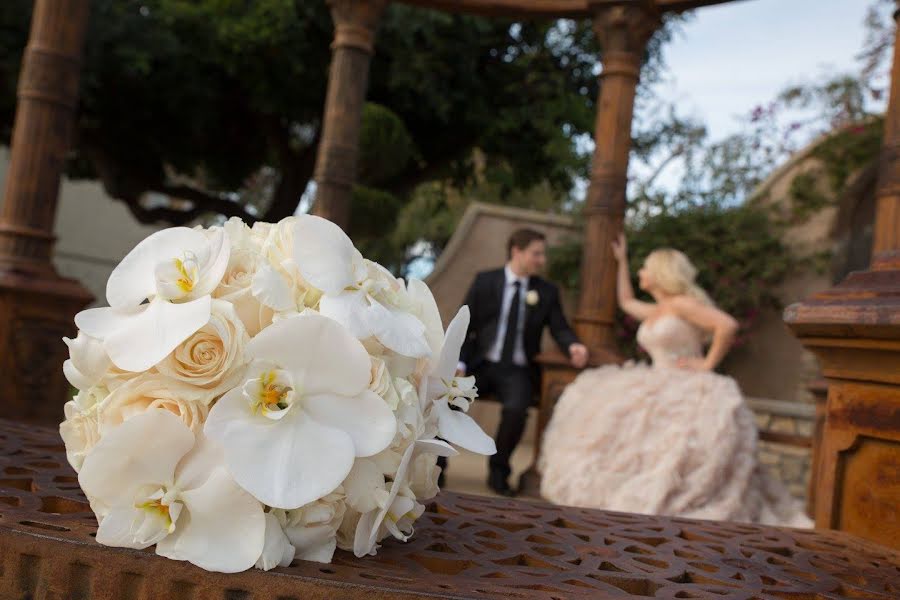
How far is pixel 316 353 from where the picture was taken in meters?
0.97

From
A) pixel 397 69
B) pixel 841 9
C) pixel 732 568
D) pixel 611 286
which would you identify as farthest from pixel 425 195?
pixel 732 568

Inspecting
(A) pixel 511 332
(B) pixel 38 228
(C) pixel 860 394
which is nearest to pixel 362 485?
(C) pixel 860 394

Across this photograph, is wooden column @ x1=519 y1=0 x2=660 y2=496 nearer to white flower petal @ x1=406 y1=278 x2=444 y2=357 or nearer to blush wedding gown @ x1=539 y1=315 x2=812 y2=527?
blush wedding gown @ x1=539 y1=315 x2=812 y2=527

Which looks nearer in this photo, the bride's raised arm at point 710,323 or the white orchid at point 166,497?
the white orchid at point 166,497

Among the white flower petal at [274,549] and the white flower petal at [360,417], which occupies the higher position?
the white flower petal at [360,417]

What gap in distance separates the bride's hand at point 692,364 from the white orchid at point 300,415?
13.9 ft

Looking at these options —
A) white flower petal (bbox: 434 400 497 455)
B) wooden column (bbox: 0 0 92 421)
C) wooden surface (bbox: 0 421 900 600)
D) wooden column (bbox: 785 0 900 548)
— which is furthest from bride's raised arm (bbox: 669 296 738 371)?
white flower petal (bbox: 434 400 497 455)

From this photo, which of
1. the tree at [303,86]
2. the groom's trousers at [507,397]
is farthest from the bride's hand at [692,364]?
the tree at [303,86]

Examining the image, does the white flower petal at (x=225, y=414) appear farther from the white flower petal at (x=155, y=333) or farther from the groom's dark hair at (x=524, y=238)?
the groom's dark hair at (x=524, y=238)

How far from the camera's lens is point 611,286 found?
496 centimetres

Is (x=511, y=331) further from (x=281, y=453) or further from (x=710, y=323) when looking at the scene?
(x=281, y=453)

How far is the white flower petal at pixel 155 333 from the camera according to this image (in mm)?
943

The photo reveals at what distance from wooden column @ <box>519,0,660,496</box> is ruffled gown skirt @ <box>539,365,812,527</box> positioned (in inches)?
10.4

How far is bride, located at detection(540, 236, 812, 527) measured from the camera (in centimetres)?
415
